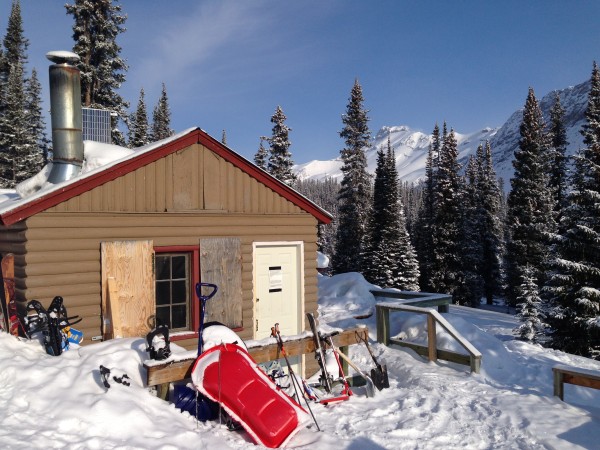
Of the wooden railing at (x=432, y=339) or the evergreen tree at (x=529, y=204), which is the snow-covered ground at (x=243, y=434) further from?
the evergreen tree at (x=529, y=204)

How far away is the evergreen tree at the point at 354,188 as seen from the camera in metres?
34.3

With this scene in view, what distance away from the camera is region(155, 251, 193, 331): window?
7438mm

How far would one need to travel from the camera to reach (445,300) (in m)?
10.6

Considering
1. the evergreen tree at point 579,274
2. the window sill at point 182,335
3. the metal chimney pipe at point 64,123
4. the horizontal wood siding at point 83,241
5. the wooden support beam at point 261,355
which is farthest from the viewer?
the evergreen tree at point 579,274

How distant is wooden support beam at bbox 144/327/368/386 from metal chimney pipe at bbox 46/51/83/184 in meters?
4.17

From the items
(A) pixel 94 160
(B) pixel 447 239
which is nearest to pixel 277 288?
(A) pixel 94 160

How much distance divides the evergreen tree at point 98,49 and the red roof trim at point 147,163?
15.1m

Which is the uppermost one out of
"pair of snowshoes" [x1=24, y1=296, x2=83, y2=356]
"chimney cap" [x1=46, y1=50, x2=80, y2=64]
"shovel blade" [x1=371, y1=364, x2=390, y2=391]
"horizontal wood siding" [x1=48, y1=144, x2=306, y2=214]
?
"chimney cap" [x1=46, y1=50, x2=80, y2=64]

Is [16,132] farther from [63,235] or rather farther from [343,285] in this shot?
[63,235]

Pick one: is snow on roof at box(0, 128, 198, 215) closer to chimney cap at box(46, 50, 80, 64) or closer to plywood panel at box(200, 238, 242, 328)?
chimney cap at box(46, 50, 80, 64)

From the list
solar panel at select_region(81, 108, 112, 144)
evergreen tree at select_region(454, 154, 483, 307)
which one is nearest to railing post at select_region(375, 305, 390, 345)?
solar panel at select_region(81, 108, 112, 144)

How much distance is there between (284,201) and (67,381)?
5195 mm

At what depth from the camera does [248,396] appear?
5027mm

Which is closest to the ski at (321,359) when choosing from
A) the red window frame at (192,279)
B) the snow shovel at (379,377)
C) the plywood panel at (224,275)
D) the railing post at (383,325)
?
the snow shovel at (379,377)
